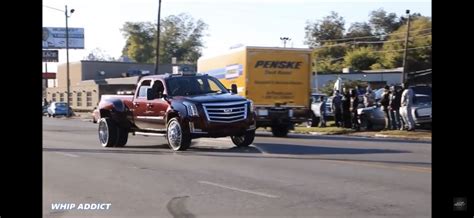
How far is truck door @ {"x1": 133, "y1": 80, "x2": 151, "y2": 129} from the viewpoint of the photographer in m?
14.0

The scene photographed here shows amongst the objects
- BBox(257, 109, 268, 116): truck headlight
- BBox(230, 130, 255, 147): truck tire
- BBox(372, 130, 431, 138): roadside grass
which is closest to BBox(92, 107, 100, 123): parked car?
BBox(230, 130, 255, 147): truck tire

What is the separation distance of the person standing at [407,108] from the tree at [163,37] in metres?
12.3

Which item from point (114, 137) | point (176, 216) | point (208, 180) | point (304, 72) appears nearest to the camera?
point (176, 216)

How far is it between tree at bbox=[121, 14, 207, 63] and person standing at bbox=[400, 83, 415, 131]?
40.2 ft

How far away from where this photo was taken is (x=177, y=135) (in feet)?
43.9

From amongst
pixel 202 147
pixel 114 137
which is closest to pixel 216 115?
pixel 202 147

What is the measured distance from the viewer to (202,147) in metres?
14.2

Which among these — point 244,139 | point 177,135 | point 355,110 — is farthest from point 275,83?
point 177,135

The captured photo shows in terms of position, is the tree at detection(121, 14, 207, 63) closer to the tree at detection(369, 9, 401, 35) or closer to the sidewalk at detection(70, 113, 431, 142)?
the tree at detection(369, 9, 401, 35)

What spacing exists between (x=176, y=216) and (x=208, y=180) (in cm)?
257

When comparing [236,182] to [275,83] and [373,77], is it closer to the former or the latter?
[275,83]

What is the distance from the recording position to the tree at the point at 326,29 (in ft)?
20.3
